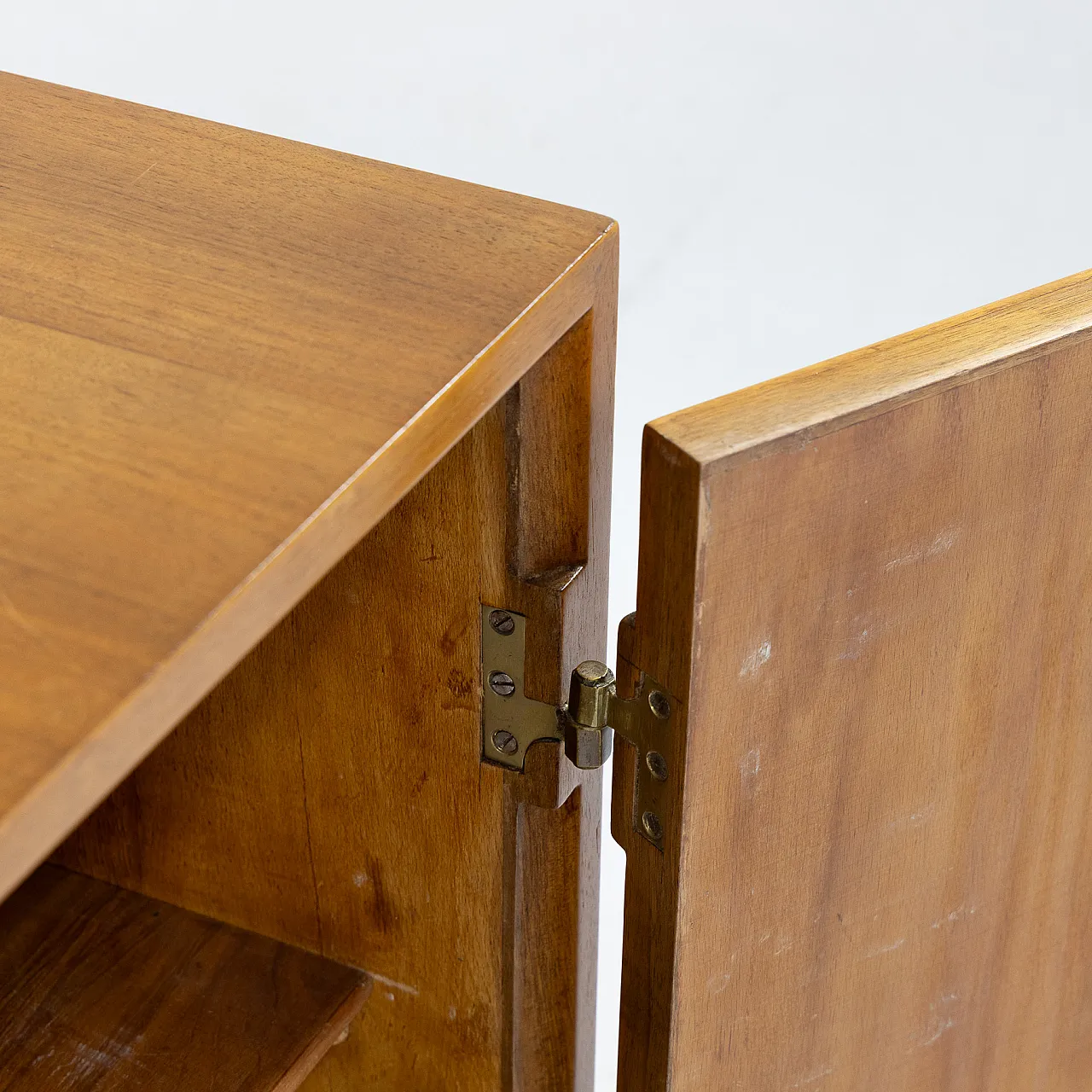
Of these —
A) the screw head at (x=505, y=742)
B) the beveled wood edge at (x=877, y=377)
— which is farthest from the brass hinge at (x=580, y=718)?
the beveled wood edge at (x=877, y=377)

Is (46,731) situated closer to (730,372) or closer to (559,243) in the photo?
(559,243)

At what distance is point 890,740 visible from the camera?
64cm

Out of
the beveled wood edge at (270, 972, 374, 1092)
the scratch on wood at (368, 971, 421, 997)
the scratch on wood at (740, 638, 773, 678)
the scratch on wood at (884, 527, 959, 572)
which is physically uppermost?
the scratch on wood at (884, 527, 959, 572)

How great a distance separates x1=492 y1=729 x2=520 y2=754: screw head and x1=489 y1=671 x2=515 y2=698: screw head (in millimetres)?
19

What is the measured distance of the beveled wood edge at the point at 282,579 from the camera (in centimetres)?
38

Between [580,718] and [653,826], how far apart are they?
0.18 feet

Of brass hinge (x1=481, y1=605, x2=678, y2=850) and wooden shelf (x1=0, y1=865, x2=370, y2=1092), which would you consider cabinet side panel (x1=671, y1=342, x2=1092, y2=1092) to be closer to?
brass hinge (x1=481, y1=605, x2=678, y2=850)

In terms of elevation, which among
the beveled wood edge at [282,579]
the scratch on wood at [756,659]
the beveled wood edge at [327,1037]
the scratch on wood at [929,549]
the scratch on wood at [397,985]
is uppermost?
the beveled wood edge at [282,579]

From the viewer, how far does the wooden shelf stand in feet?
2.59

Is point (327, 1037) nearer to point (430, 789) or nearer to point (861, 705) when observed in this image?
point (430, 789)

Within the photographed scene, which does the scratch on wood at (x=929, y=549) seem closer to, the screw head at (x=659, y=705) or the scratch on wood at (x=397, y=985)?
the screw head at (x=659, y=705)

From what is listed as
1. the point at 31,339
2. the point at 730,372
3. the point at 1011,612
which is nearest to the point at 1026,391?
the point at 1011,612

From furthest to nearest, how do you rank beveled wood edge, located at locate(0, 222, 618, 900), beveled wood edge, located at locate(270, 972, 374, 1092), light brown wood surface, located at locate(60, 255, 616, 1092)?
beveled wood edge, located at locate(270, 972, 374, 1092) < light brown wood surface, located at locate(60, 255, 616, 1092) < beveled wood edge, located at locate(0, 222, 618, 900)

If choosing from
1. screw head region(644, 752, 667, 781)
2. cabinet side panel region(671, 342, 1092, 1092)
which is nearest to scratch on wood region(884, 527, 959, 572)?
cabinet side panel region(671, 342, 1092, 1092)
